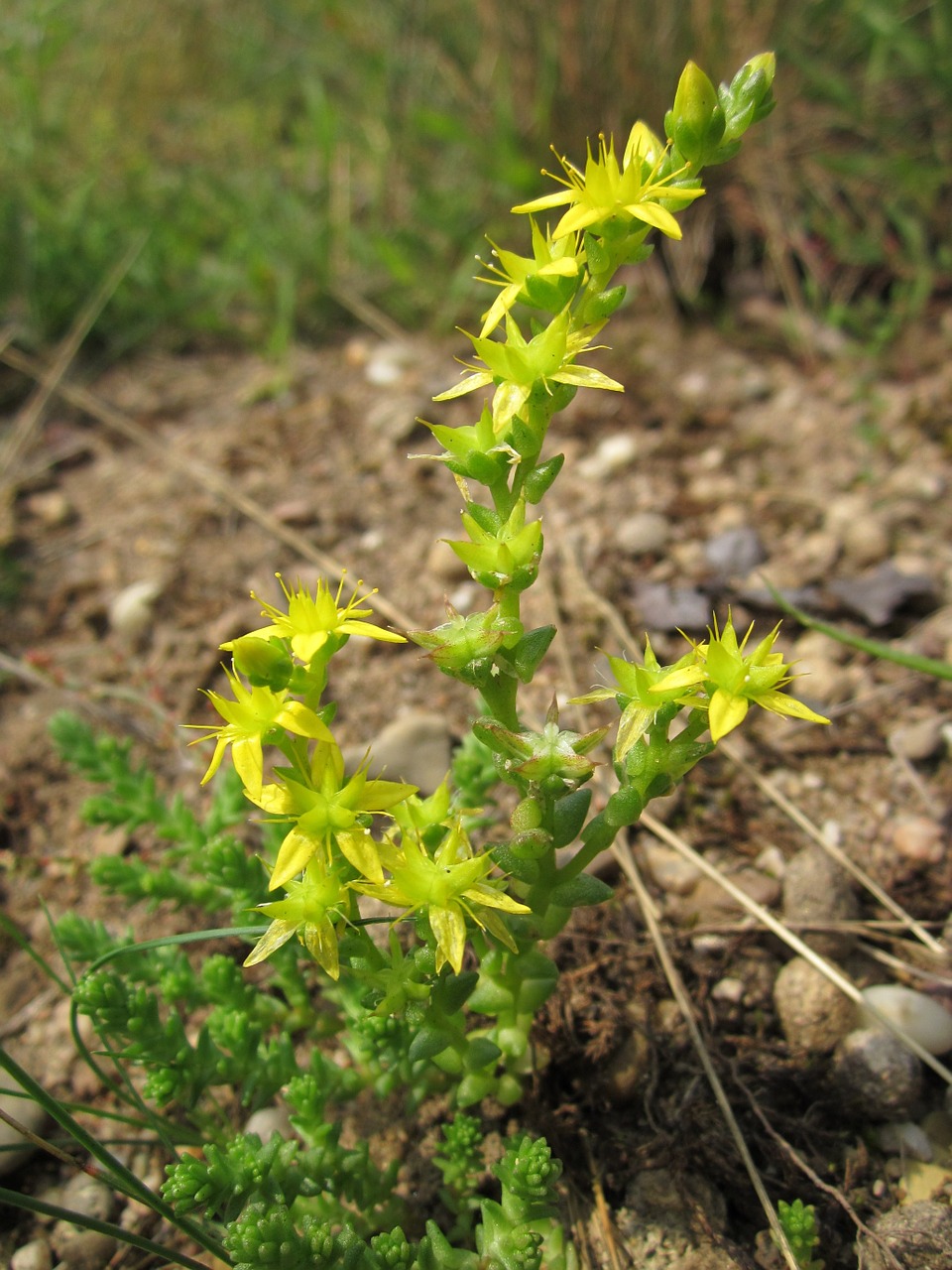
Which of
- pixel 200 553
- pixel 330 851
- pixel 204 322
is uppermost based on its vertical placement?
pixel 204 322

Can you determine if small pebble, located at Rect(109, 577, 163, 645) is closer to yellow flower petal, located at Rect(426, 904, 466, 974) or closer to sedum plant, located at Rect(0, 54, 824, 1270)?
sedum plant, located at Rect(0, 54, 824, 1270)

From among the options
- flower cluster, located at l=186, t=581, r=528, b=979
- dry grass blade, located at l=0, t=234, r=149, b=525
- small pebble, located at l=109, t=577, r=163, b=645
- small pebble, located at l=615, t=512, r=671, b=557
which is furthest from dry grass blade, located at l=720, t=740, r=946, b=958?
dry grass blade, located at l=0, t=234, r=149, b=525

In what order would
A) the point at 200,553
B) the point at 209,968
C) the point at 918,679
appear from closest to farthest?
the point at 209,968
the point at 918,679
the point at 200,553

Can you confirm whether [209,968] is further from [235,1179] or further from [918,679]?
[918,679]

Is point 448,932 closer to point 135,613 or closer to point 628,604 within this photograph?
point 628,604

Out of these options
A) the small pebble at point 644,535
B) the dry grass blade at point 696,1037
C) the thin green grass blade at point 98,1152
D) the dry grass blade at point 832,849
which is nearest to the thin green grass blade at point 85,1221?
the thin green grass blade at point 98,1152

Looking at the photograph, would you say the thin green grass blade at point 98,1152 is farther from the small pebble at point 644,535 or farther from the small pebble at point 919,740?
the small pebble at point 644,535

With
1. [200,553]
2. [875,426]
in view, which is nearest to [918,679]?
[875,426]
